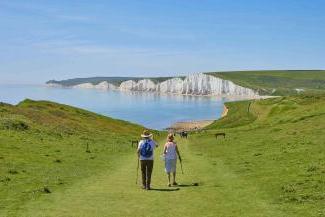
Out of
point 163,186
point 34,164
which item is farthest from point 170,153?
point 34,164

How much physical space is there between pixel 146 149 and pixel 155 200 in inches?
168

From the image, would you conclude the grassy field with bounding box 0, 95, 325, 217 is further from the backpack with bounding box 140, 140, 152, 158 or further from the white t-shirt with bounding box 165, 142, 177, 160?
the backpack with bounding box 140, 140, 152, 158

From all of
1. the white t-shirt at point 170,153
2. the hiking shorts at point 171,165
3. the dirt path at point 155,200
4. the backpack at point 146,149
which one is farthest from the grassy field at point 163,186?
the backpack at point 146,149

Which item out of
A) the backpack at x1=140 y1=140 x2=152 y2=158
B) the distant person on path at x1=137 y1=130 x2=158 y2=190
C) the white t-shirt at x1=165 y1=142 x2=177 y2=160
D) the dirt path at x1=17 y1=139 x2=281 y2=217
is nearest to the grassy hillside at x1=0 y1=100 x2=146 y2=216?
the dirt path at x1=17 y1=139 x2=281 y2=217

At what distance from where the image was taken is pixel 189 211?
2095 centimetres

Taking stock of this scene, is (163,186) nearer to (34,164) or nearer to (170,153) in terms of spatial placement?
(170,153)

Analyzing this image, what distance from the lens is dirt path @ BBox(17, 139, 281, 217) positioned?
2083 cm

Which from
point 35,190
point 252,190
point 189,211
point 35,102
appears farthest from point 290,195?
point 35,102

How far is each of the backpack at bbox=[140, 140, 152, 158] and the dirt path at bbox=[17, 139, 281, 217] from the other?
175cm

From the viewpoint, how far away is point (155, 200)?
23547 mm

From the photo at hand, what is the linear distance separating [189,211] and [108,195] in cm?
529

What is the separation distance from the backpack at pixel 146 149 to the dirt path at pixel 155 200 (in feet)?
5.75

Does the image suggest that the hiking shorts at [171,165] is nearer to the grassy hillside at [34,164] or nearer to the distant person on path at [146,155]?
the distant person on path at [146,155]

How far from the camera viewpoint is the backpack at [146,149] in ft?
89.5
